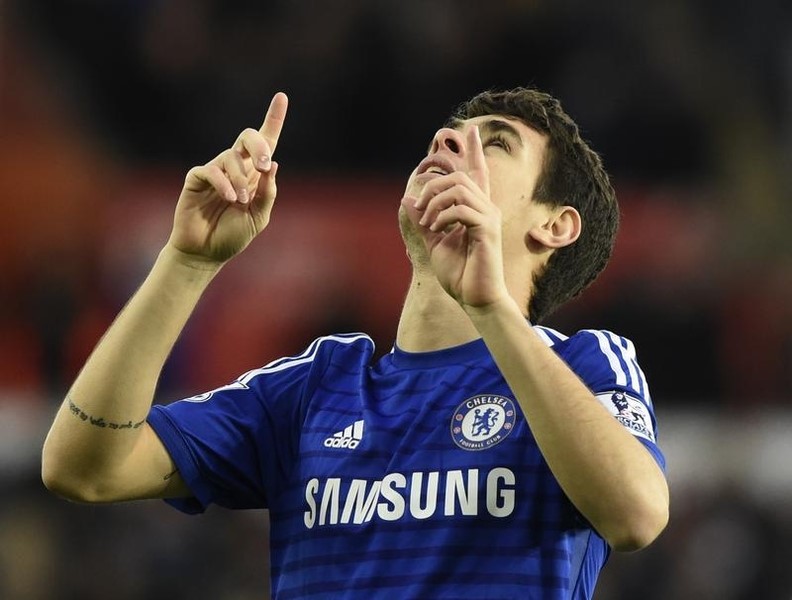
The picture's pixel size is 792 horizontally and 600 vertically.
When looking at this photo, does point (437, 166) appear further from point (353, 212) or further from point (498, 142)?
point (353, 212)

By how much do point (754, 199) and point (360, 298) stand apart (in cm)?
307

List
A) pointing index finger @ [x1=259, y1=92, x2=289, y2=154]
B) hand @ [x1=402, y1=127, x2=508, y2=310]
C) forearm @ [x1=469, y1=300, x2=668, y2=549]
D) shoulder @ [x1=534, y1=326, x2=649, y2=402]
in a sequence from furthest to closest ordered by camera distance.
A: pointing index finger @ [x1=259, y1=92, x2=289, y2=154] → shoulder @ [x1=534, y1=326, x2=649, y2=402] → hand @ [x1=402, y1=127, x2=508, y2=310] → forearm @ [x1=469, y1=300, x2=668, y2=549]

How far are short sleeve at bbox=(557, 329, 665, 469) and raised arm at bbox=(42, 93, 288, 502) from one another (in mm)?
789

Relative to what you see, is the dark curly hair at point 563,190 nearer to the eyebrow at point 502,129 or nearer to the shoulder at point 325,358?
the eyebrow at point 502,129

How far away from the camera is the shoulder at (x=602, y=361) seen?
10.4ft

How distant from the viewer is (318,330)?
8.78 m

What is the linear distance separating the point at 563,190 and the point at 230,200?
1014 millimetres

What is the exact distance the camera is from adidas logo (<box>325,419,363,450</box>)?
3.35m

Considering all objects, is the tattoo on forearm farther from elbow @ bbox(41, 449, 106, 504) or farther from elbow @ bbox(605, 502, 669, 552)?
elbow @ bbox(605, 502, 669, 552)

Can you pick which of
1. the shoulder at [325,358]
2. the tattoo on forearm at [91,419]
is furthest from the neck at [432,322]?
the tattoo on forearm at [91,419]

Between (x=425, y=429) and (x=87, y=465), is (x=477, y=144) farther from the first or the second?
(x=87, y=465)

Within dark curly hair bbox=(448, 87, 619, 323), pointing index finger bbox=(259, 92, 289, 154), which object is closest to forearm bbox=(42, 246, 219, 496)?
pointing index finger bbox=(259, 92, 289, 154)

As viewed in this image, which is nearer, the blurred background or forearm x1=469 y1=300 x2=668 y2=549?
forearm x1=469 y1=300 x2=668 y2=549

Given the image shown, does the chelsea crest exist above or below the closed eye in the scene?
below
